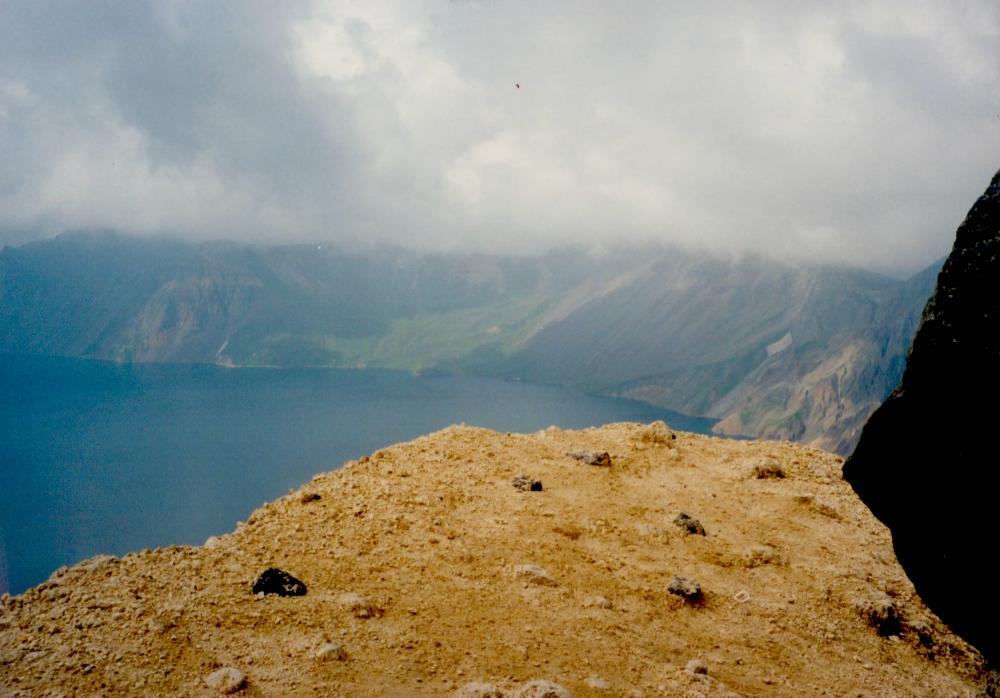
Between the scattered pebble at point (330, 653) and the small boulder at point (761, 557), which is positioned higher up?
the small boulder at point (761, 557)

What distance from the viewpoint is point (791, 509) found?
17.9 m

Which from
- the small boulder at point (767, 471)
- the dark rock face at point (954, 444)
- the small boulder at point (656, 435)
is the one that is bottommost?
the small boulder at point (767, 471)

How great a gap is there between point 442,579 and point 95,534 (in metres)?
151

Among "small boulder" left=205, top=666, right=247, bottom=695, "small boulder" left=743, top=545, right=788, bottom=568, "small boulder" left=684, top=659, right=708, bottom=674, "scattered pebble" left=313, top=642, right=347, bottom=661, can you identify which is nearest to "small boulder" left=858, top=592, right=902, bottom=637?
"small boulder" left=743, top=545, right=788, bottom=568

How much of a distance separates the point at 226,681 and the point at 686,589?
895cm

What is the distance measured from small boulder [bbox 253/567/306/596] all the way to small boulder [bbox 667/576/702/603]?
758 centimetres

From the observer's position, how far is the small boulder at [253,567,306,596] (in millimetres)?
11711

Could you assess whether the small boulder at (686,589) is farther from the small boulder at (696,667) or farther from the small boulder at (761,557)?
the small boulder at (696,667)

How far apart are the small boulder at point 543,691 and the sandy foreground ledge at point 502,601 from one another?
4.8 inches

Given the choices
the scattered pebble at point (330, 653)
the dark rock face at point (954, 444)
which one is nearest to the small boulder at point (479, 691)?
the scattered pebble at point (330, 653)

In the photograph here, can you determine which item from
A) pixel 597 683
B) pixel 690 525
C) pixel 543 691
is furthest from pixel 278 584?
pixel 690 525

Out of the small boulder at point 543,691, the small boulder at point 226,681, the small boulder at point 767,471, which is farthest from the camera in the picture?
the small boulder at point 767,471

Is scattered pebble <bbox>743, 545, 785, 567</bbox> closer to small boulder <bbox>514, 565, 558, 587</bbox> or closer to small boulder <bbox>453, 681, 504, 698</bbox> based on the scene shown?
small boulder <bbox>514, 565, 558, 587</bbox>

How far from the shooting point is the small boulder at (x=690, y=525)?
16.0 meters
